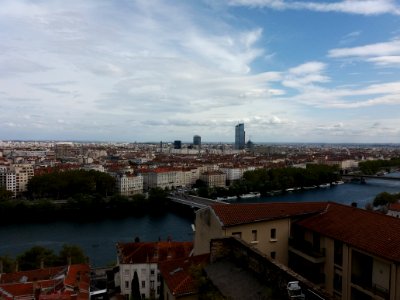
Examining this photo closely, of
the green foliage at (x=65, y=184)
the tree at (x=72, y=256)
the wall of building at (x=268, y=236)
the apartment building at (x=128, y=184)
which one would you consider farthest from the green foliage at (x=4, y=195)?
the wall of building at (x=268, y=236)

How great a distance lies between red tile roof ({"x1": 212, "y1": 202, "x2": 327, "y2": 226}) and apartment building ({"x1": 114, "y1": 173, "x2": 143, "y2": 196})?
41.5 m

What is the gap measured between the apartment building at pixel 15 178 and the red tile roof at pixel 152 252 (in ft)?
122

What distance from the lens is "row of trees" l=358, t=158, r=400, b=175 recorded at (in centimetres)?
7319

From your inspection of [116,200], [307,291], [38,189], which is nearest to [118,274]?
[307,291]

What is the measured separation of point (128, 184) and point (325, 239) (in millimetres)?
45366

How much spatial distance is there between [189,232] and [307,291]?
25448mm

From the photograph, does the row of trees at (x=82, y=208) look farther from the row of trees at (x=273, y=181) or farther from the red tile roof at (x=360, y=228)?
the red tile roof at (x=360, y=228)

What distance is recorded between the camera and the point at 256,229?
702cm

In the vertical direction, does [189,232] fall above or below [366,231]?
below

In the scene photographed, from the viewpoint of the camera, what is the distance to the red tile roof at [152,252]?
14.1 m

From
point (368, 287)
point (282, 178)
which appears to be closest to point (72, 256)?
point (368, 287)

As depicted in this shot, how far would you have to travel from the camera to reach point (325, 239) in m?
6.44

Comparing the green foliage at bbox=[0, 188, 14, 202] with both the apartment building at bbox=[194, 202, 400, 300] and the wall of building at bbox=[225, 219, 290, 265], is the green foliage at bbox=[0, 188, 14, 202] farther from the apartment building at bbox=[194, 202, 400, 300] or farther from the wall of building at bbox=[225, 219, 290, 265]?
Result: the wall of building at bbox=[225, 219, 290, 265]

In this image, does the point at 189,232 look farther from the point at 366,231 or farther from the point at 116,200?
the point at 366,231
